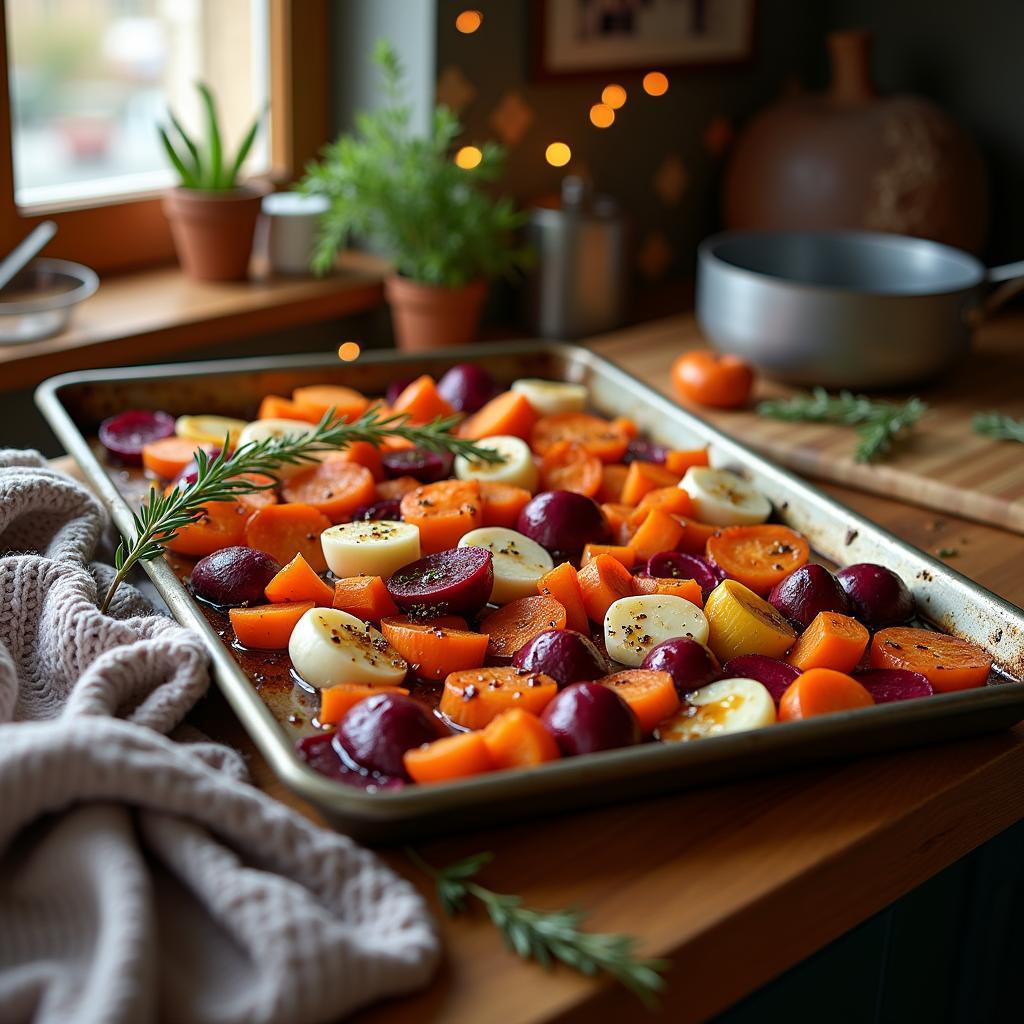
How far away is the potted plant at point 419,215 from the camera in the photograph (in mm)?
2307

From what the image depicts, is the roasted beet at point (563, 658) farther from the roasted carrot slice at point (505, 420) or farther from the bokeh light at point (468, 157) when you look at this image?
the bokeh light at point (468, 157)

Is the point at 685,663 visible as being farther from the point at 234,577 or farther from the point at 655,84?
the point at 655,84

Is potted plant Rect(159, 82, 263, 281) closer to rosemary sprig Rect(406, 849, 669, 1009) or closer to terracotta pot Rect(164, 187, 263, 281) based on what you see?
terracotta pot Rect(164, 187, 263, 281)

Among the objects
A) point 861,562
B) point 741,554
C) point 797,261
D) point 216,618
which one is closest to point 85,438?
point 216,618

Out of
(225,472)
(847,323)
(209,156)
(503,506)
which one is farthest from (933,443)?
(209,156)

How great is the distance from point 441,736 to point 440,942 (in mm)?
197

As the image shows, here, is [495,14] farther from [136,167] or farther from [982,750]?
[982,750]

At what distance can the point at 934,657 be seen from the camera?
1212mm

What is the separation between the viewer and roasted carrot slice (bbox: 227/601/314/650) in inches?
47.8

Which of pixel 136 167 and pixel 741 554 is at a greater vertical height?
pixel 136 167

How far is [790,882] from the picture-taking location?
3.14 feet

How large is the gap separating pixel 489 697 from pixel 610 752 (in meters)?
0.14

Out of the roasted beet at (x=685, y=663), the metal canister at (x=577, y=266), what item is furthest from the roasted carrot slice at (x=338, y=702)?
the metal canister at (x=577, y=266)

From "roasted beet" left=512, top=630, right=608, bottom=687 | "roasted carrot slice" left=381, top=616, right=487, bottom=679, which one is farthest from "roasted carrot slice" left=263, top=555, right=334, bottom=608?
"roasted beet" left=512, top=630, right=608, bottom=687
